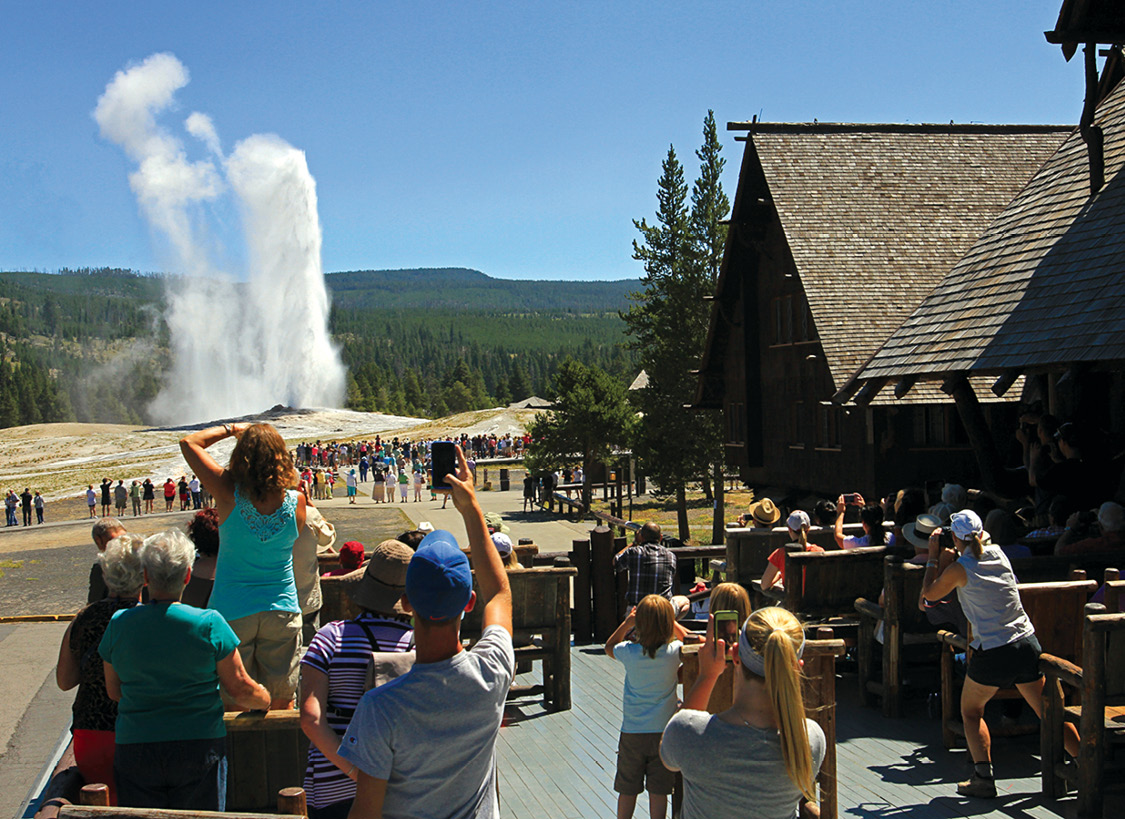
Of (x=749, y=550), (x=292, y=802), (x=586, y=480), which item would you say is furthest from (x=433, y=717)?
(x=586, y=480)

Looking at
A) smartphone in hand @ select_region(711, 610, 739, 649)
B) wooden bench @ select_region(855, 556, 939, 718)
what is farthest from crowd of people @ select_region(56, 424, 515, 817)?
wooden bench @ select_region(855, 556, 939, 718)

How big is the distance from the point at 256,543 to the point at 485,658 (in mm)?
A: 2507

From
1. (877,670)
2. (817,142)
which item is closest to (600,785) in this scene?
(877,670)

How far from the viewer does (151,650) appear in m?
4.21

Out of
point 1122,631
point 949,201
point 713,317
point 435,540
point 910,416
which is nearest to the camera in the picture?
point 435,540

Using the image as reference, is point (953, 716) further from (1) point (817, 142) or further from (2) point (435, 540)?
(1) point (817, 142)

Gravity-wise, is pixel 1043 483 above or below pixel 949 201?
below

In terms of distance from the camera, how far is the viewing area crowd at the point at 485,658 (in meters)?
3.19

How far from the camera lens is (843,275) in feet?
70.4

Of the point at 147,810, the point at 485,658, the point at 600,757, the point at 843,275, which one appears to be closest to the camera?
the point at 485,658

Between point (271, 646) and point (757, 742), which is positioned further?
point (271, 646)

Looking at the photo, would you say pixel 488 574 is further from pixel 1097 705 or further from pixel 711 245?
pixel 711 245

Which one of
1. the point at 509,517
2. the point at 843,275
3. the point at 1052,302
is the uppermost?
the point at 843,275

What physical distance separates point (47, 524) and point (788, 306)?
1335 inches
